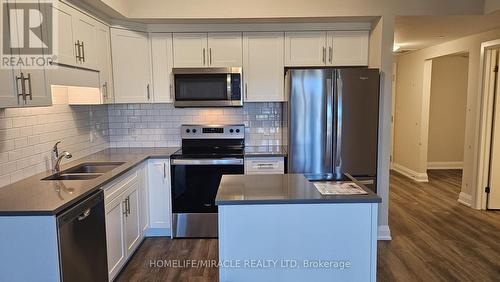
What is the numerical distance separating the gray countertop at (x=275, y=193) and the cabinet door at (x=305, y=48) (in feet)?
5.84

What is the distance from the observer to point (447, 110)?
6828 mm

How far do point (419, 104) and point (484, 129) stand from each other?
1.72m

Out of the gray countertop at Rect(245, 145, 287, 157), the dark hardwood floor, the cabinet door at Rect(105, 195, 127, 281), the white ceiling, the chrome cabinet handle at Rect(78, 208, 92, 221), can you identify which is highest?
the white ceiling

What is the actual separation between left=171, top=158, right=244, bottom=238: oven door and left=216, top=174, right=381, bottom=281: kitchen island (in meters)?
1.56

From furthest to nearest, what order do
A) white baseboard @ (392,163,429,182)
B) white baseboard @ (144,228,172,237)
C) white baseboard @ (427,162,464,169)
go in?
white baseboard @ (427,162,464,169) → white baseboard @ (392,163,429,182) → white baseboard @ (144,228,172,237)

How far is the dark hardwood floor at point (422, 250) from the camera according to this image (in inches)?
113

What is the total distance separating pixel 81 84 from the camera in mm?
2846

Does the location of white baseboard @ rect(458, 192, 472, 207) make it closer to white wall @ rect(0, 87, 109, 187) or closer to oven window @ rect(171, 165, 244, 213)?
oven window @ rect(171, 165, 244, 213)

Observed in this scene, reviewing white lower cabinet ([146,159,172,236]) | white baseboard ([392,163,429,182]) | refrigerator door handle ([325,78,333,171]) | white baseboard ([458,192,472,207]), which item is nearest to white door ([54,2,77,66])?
white lower cabinet ([146,159,172,236])

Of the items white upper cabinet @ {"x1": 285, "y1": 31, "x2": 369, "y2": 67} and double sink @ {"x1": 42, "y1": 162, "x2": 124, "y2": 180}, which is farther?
white upper cabinet @ {"x1": 285, "y1": 31, "x2": 369, "y2": 67}

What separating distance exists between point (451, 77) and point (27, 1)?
23.3 ft

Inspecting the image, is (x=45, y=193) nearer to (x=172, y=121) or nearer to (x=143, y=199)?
(x=143, y=199)

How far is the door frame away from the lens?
4297 millimetres

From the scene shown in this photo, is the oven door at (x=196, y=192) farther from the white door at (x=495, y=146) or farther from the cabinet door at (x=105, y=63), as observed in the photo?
the white door at (x=495, y=146)
